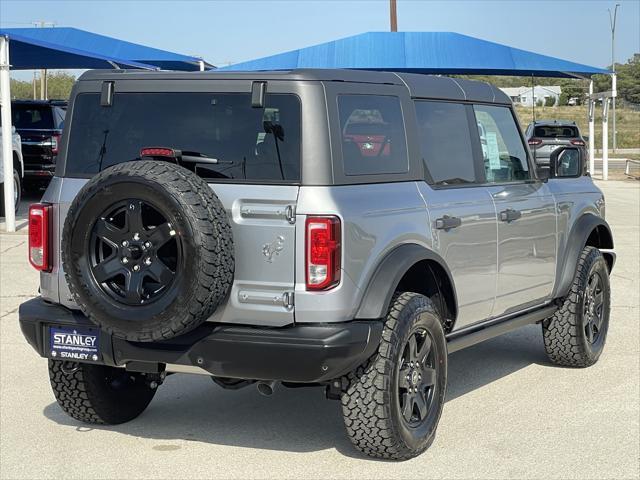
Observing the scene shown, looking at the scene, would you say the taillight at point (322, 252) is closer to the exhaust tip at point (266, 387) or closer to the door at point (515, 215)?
the exhaust tip at point (266, 387)

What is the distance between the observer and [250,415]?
6.43 m

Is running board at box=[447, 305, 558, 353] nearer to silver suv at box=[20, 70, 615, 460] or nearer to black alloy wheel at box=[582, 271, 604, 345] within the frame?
silver suv at box=[20, 70, 615, 460]

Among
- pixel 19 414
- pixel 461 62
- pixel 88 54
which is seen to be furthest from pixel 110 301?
pixel 461 62

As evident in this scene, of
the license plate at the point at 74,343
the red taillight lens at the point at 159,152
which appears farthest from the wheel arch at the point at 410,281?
the license plate at the point at 74,343

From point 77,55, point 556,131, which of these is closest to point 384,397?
point 77,55

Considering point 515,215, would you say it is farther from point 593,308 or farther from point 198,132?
point 198,132

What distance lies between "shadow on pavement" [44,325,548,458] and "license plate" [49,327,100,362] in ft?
2.26

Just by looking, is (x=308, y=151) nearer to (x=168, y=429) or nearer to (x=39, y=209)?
(x=39, y=209)

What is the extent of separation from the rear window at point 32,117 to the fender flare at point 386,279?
15.0 meters

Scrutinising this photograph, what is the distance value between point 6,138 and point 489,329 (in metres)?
10.9

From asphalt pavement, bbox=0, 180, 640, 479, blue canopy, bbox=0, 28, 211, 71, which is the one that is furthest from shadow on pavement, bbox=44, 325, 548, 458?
blue canopy, bbox=0, 28, 211, 71

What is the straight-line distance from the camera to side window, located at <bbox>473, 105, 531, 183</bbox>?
267 inches

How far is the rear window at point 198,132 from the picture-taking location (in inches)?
205

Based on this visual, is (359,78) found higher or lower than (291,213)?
higher
